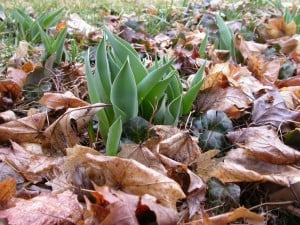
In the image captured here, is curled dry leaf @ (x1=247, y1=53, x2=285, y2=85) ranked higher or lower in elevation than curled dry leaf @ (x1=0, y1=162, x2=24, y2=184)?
lower

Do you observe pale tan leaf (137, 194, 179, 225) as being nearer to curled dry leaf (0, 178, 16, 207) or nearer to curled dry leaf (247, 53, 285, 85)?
curled dry leaf (0, 178, 16, 207)

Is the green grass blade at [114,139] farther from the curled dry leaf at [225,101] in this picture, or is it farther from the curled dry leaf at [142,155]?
the curled dry leaf at [225,101]

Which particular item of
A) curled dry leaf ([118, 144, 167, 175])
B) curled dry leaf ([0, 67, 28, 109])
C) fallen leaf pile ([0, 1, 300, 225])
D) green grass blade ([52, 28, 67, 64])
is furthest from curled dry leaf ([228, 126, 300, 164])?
green grass blade ([52, 28, 67, 64])

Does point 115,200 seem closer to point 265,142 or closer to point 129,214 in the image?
point 129,214

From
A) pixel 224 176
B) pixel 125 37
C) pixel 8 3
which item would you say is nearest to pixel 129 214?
pixel 224 176

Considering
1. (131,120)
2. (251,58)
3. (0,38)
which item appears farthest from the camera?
(0,38)

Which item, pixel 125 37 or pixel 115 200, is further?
pixel 125 37

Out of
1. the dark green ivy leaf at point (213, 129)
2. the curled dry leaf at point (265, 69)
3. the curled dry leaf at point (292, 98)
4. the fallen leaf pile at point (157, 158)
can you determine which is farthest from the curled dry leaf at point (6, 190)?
the curled dry leaf at point (265, 69)
